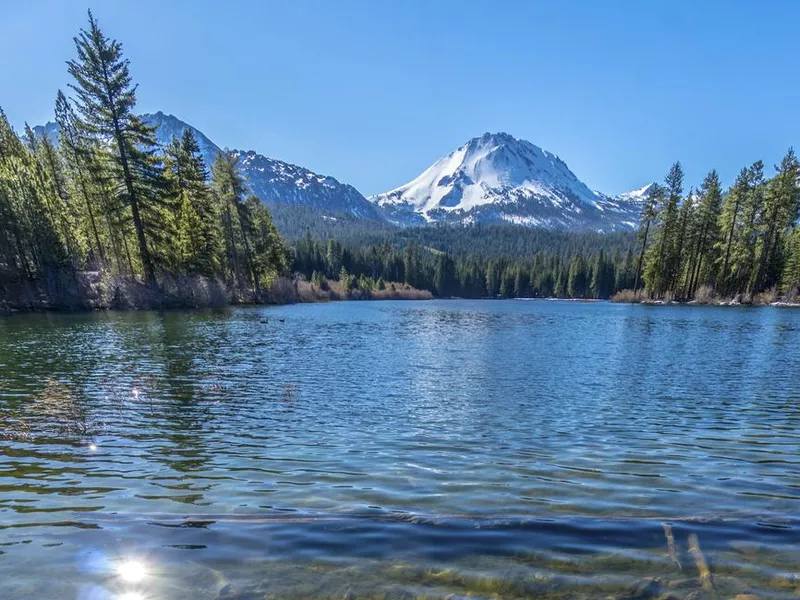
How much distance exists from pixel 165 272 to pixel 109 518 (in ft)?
155

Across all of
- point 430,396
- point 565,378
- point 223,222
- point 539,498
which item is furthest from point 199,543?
point 223,222

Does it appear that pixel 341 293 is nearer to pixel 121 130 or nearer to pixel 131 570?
pixel 121 130

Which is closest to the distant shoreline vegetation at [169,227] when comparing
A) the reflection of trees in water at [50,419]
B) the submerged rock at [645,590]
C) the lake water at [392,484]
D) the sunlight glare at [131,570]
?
the lake water at [392,484]

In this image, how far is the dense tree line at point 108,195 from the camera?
130ft

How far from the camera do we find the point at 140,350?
20.6 meters

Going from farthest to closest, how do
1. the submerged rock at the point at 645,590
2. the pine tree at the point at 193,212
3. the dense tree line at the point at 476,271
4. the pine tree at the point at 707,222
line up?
1. the dense tree line at the point at 476,271
2. the pine tree at the point at 707,222
3. the pine tree at the point at 193,212
4. the submerged rock at the point at 645,590

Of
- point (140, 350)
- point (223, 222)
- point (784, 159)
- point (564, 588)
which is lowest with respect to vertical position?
point (140, 350)

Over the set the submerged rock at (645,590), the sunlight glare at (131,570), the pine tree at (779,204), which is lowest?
the sunlight glare at (131,570)

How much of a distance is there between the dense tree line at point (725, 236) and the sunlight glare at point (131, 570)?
85358 millimetres

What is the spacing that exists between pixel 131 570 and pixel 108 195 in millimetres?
50489

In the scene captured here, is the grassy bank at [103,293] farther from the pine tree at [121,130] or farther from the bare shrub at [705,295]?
the bare shrub at [705,295]

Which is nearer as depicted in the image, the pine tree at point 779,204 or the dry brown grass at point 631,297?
the pine tree at point 779,204

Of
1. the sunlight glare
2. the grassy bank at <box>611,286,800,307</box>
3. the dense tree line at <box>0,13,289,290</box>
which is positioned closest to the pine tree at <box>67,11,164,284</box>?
the dense tree line at <box>0,13,289,290</box>

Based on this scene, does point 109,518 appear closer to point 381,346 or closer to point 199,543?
point 199,543
